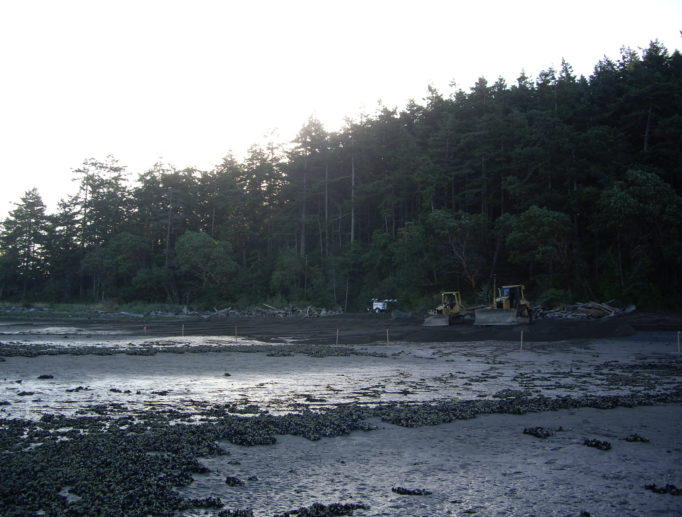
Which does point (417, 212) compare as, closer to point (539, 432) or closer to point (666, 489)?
point (539, 432)

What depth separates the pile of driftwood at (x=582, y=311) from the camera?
38.6 metres

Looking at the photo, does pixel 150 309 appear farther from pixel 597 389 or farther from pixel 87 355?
pixel 597 389

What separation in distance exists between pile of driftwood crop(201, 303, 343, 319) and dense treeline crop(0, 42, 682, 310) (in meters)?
2.74

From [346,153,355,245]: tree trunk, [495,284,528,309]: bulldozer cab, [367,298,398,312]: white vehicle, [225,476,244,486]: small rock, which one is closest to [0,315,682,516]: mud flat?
[225,476,244,486]: small rock

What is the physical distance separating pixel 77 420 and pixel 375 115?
6921 cm

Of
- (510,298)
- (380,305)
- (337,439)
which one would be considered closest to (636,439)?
(337,439)

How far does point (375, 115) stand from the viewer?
7388 centimetres

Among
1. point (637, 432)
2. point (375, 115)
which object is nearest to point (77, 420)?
point (637, 432)

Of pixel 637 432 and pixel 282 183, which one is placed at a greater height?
pixel 282 183

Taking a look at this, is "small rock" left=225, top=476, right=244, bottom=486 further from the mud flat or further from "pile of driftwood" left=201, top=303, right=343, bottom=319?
"pile of driftwood" left=201, top=303, right=343, bottom=319

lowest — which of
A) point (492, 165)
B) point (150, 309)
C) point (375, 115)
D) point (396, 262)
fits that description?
point (150, 309)

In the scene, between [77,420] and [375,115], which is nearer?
[77,420]

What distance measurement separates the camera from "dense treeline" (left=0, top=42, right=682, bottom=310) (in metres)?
44.7

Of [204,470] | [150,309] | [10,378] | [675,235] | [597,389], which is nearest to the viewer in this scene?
[204,470]
